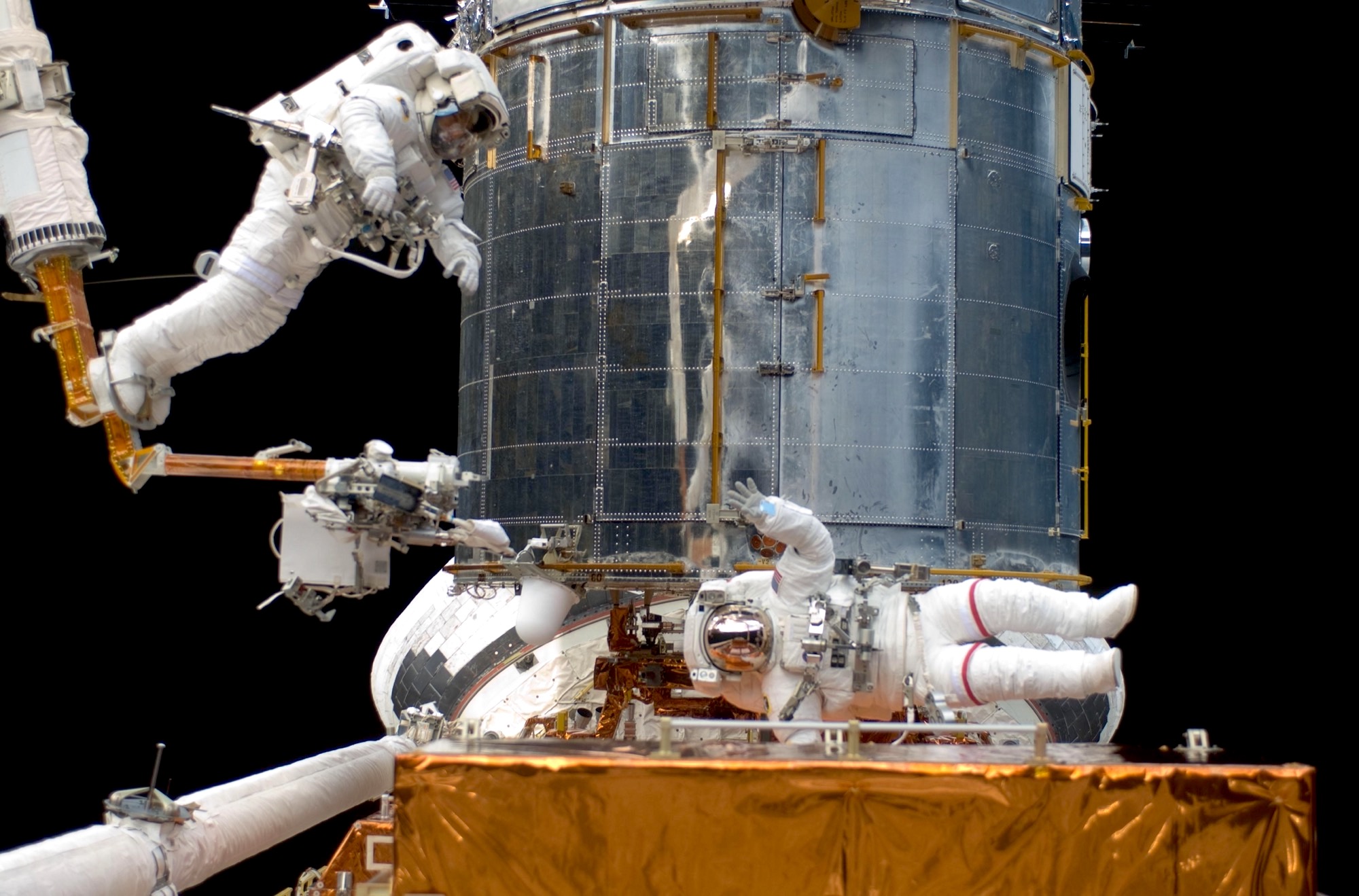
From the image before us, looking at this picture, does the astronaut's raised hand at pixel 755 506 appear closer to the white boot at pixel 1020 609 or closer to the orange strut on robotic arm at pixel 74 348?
the white boot at pixel 1020 609

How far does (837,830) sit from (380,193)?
3385 mm

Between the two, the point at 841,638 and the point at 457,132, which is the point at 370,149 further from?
the point at 841,638

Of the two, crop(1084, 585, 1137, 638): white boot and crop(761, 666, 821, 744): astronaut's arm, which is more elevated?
crop(1084, 585, 1137, 638): white boot

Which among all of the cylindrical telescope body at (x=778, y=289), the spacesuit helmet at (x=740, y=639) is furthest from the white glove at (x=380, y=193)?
the spacesuit helmet at (x=740, y=639)

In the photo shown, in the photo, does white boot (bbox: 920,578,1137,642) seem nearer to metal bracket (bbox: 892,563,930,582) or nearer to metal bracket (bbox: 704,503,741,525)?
metal bracket (bbox: 892,563,930,582)

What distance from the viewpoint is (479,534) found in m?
6.90

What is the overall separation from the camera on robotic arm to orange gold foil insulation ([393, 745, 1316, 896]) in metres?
1.88

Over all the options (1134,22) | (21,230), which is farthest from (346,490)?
(1134,22)

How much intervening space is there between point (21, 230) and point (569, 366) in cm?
263

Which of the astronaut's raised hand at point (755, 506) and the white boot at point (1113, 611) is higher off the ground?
the astronaut's raised hand at point (755, 506)

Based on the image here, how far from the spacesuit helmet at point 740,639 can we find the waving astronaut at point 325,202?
184 cm

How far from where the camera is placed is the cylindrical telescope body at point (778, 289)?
800 cm

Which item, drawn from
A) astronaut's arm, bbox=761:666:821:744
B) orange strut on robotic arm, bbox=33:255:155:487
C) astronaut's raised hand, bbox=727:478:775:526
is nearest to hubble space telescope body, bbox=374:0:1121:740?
astronaut's arm, bbox=761:666:821:744

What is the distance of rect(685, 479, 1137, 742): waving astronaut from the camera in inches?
263
